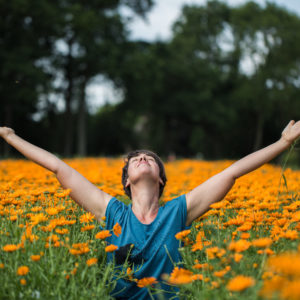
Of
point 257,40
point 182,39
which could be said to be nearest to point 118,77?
point 182,39

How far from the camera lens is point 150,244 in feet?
8.38

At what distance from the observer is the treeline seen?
17.0 metres

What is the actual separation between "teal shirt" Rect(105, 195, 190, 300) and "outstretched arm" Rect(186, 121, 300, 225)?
3.4 inches

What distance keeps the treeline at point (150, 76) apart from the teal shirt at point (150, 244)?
14297mm

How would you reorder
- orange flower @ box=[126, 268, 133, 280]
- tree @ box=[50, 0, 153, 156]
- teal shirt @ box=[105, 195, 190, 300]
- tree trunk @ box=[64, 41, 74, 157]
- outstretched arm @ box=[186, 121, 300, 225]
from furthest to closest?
tree trunk @ box=[64, 41, 74, 157] → tree @ box=[50, 0, 153, 156] → outstretched arm @ box=[186, 121, 300, 225] → teal shirt @ box=[105, 195, 190, 300] → orange flower @ box=[126, 268, 133, 280]

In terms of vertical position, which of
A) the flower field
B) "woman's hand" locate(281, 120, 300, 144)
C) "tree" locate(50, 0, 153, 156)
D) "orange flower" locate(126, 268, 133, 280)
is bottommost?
Result: "orange flower" locate(126, 268, 133, 280)

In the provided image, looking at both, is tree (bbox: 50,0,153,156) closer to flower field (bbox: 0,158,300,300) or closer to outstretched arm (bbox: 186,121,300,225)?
outstretched arm (bbox: 186,121,300,225)

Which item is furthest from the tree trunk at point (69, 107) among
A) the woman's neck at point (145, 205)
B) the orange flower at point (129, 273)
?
the orange flower at point (129, 273)

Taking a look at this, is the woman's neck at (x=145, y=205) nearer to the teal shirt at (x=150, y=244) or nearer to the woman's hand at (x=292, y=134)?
the teal shirt at (x=150, y=244)

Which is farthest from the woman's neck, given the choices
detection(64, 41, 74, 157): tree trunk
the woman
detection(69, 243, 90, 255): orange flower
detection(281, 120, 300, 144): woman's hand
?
detection(64, 41, 74, 157): tree trunk

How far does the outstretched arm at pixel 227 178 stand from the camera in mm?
2670

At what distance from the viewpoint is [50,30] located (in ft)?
57.9

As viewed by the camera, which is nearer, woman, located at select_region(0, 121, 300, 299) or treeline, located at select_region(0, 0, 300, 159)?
woman, located at select_region(0, 121, 300, 299)

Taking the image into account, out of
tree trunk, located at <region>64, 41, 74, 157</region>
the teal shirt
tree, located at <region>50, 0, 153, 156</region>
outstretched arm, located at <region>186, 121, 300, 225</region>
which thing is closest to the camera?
the teal shirt
